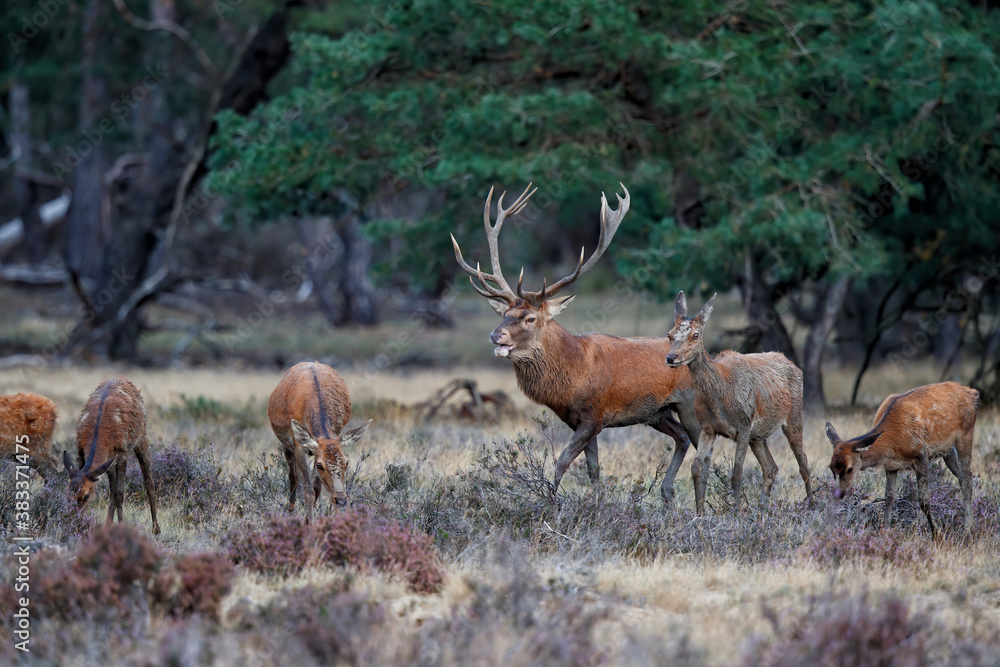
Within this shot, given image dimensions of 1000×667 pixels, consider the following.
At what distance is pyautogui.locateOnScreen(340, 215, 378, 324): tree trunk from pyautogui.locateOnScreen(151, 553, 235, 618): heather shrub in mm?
23947

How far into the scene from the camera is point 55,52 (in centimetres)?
2470

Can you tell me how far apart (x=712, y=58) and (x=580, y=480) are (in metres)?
5.91

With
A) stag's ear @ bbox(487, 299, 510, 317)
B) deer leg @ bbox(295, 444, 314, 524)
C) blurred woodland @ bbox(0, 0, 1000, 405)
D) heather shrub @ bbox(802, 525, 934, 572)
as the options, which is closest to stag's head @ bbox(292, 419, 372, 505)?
deer leg @ bbox(295, 444, 314, 524)

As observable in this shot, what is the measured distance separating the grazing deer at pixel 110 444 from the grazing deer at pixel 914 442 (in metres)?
5.00

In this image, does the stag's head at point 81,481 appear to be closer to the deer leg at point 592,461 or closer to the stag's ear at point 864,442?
the deer leg at point 592,461

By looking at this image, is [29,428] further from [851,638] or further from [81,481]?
[851,638]

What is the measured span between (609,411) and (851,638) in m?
3.71

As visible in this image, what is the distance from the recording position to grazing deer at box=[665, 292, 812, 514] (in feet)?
27.2

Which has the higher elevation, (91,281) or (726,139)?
(726,139)

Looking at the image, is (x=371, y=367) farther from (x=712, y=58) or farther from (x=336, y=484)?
(x=336, y=484)

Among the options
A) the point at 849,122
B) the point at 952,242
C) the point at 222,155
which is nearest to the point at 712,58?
the point at 849,122

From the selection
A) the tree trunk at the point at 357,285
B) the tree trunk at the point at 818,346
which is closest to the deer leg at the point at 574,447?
the tree trunk at the point at 818,346

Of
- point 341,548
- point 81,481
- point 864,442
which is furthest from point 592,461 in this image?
point 81,481

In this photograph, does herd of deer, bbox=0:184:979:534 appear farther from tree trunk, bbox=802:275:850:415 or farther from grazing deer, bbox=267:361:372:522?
tree trunk, bbox=802:275:850:415
